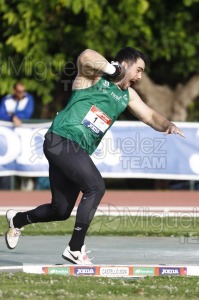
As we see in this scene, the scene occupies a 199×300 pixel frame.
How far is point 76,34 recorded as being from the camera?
20.3 m

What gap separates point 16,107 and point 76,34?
3.23 meters

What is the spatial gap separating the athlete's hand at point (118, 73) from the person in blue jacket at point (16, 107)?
363 inches

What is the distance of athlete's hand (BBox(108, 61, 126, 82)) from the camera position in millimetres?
8094

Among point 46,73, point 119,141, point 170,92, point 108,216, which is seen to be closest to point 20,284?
point 108,216

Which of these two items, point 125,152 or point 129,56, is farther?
point 125,152

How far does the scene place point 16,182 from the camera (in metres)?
18.0

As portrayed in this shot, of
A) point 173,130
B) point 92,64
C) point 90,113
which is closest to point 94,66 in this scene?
point 92,64

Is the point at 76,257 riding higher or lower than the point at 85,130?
lower

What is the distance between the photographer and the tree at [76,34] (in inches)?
764

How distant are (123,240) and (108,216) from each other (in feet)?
7.31

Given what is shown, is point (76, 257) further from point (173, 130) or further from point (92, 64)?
point (92, 64)

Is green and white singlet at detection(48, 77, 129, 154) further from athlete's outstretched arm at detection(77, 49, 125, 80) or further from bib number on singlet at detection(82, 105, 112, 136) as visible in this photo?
athlete's outstretched arm at detection(77, 49, 125, 80)

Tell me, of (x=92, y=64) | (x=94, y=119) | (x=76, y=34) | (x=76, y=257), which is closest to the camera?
(x=92, y=64)

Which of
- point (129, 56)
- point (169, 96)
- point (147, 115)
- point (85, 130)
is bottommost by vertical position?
point (85, 130)
